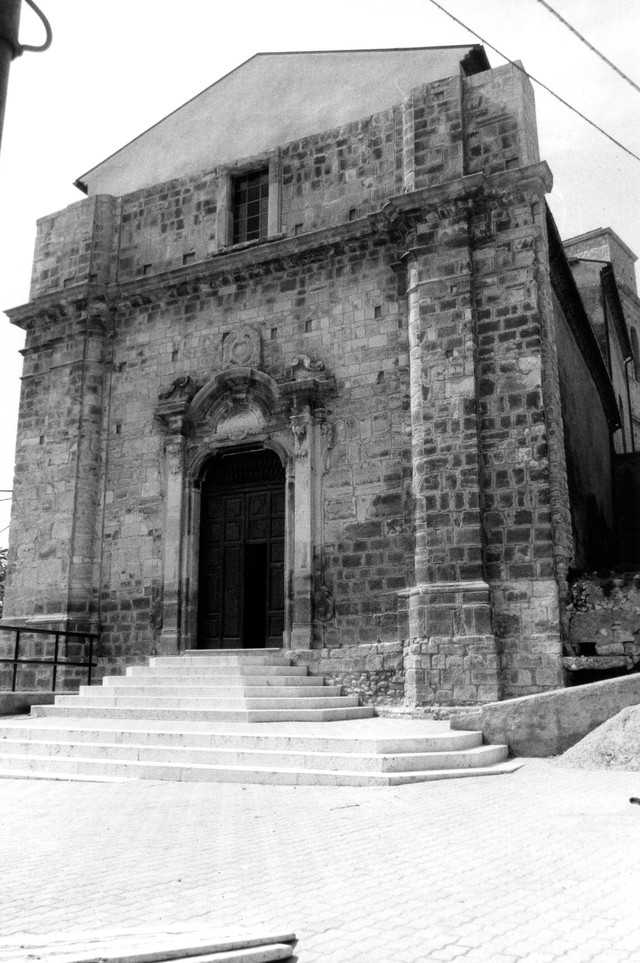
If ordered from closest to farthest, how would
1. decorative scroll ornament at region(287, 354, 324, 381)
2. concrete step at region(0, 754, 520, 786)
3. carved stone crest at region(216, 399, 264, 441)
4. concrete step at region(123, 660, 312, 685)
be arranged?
concrete step at region(0, 754, 520, 786), concrete step at region(123, 660, 312, 685), decorative scroll ornament at region(287, 354, 324, 381), carved stone crest at region(216, 399, 264, 441)

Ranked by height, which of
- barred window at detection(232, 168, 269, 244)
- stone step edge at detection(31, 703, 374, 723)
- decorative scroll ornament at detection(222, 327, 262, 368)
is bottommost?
A: stone step edge at detection(31, 703, 374, 723)

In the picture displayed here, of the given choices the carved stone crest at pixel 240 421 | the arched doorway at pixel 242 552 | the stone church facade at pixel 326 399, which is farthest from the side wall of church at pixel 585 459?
the carved stone crest at pixel 240 421

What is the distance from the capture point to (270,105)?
14.2 meters

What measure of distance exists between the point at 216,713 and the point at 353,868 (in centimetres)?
547

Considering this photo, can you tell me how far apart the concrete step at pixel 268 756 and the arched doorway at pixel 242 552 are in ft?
12.5

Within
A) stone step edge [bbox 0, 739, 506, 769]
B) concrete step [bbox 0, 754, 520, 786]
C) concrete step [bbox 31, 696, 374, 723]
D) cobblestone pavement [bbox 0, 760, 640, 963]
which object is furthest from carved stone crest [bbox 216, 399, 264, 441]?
cobblestone pavement [bbox 0, 760, 640, 963]

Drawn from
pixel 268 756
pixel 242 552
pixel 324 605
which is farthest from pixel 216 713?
pixel 242 552

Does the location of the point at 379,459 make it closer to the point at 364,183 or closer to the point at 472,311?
the point at 472,311

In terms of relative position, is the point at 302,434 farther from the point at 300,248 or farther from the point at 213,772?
the point at 213,772

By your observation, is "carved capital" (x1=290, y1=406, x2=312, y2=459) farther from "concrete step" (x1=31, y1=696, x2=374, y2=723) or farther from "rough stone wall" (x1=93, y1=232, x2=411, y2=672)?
"concrete step" (x1=31, y1=696, x2=374, y2=723)

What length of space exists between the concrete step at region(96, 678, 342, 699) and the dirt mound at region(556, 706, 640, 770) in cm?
346

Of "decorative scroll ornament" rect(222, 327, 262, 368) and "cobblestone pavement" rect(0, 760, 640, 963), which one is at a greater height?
"decorative scroll ornament" rect(222, 327, 262, 368)

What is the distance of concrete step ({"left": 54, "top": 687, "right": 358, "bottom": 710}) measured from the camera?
9.85 meters

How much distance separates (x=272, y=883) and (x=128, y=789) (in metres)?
3.51
